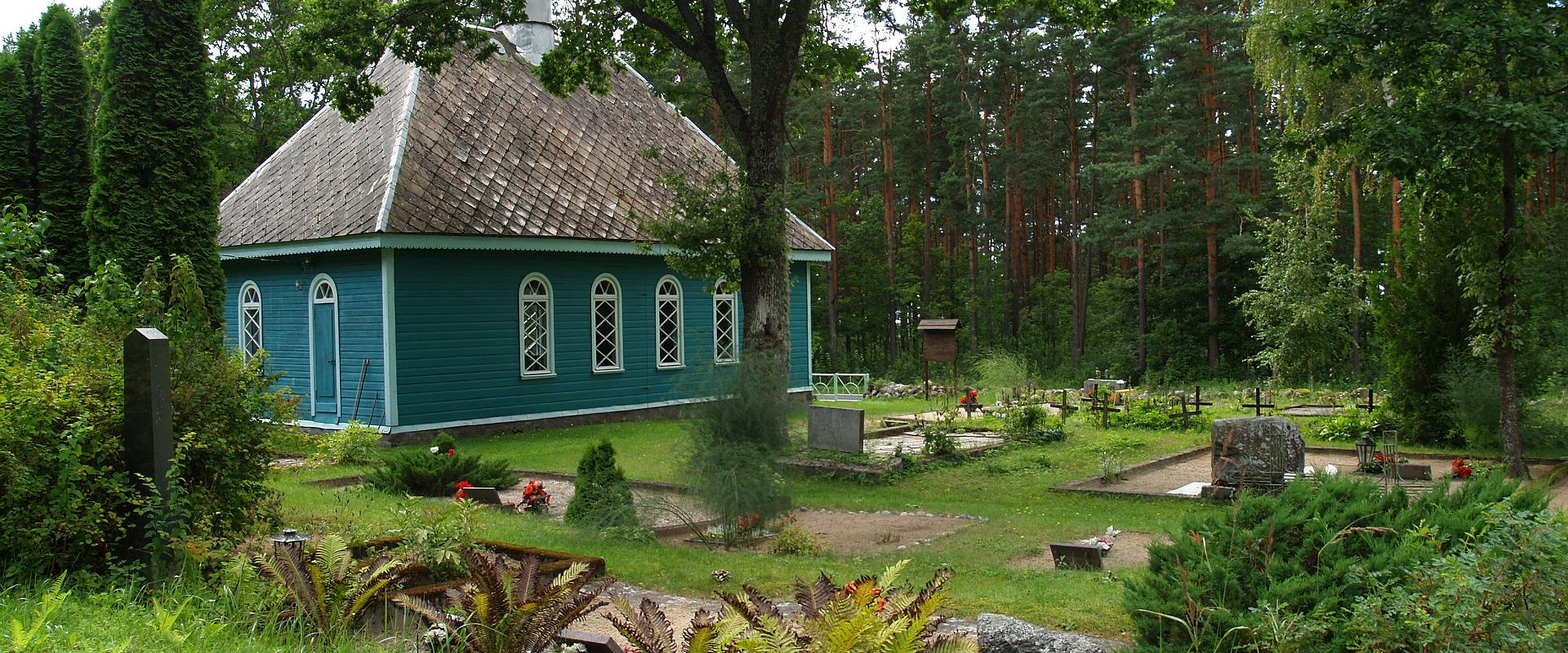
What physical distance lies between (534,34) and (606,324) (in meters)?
7.46

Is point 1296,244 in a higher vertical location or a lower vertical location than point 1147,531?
higher

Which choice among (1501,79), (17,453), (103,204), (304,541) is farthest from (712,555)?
(103,204)

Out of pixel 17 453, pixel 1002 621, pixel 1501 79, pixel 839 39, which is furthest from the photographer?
pixel 839 39

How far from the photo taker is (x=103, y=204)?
48.3ft

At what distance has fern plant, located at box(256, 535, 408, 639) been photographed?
541 cm

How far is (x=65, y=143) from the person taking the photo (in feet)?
55.0

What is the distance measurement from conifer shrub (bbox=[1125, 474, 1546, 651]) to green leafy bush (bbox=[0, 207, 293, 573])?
17.6ft

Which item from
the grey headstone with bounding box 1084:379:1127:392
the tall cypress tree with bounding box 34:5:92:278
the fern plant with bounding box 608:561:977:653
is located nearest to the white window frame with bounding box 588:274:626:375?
the tall cypress tree with bounding box 34:5:92:278

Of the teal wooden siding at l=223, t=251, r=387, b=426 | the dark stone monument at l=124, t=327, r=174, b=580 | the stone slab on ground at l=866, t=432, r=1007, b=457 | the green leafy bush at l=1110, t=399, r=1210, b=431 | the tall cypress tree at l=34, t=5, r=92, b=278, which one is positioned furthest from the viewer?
the green leafy bush at l=1110, t=399, r=1210, b=431

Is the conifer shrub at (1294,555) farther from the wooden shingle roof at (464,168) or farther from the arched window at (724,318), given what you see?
the arched window at (724,318)

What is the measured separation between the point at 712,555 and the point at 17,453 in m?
4.93

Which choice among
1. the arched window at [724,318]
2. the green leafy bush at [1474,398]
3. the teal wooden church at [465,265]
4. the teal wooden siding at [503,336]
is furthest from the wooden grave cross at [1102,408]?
the teal wooden siding at [503,336]

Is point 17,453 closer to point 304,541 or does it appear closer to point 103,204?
point 304,541

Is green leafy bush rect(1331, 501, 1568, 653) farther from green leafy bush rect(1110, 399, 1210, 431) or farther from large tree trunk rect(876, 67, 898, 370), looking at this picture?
large tree trunk rect(876, 67, 898, 370)
